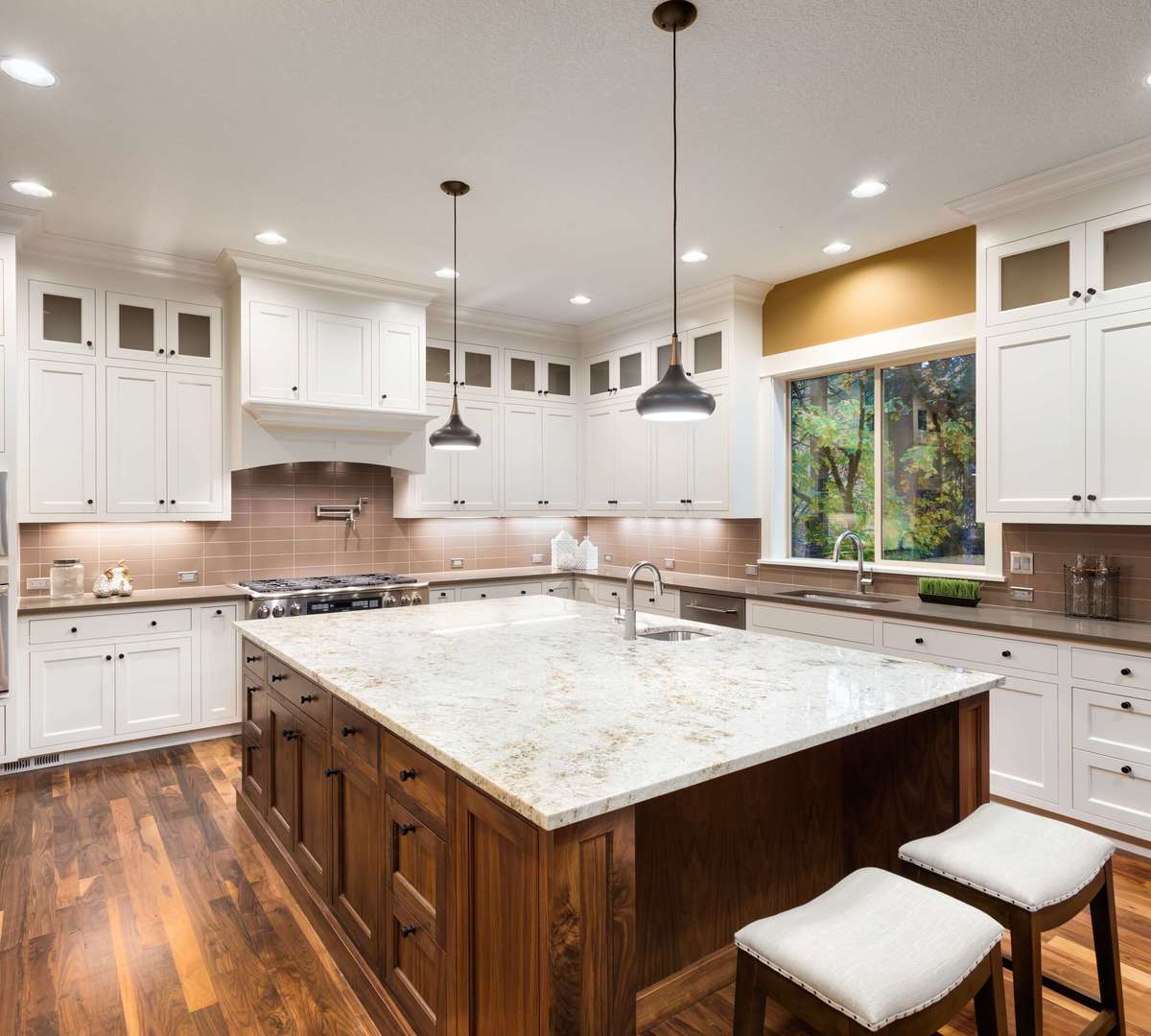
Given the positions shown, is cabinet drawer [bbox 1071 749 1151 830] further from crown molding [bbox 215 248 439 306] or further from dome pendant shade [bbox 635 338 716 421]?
crown molding [bbox 215 248 439 306]

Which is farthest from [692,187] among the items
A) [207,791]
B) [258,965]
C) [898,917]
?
[207,791]

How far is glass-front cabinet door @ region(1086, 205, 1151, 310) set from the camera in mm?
2934

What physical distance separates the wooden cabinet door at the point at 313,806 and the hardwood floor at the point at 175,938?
0.19 metres

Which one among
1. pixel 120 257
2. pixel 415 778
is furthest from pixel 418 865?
pixel 120 257

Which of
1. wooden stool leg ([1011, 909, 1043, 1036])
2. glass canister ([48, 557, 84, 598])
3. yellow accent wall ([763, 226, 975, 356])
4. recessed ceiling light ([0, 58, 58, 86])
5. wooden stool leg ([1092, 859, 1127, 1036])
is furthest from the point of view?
glass canister ([48, 557, 84, 598])

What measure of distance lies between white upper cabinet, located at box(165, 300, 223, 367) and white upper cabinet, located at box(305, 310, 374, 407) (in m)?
0.56

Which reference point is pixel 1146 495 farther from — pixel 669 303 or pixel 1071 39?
pixel 669 303

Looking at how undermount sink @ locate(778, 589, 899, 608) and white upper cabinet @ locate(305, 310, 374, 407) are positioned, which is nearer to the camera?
undermount sink @ locate(778, 589, 899, 608)

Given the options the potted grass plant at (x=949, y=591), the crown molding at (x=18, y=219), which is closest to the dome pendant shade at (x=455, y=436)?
the crown molding at (x=18, y=219)

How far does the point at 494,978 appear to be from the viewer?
4.48 feet

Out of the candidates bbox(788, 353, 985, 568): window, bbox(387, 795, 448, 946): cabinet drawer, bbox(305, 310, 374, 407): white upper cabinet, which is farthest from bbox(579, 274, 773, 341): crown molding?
bbox(387, 795, 448, 946): cabinet drawer

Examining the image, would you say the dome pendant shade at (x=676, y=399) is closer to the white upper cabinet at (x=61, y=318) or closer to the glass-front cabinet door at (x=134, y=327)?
the glass-front cabinet door at (x=134, y=327)

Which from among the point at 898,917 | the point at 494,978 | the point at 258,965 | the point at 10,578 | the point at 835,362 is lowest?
the point at 258,965

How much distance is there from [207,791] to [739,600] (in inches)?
118
